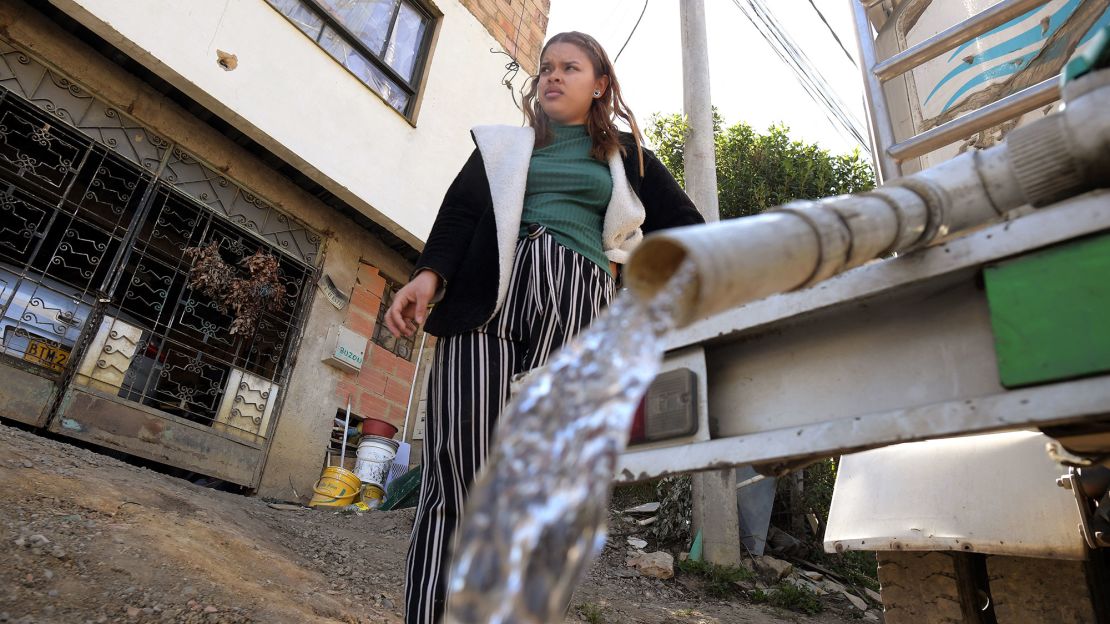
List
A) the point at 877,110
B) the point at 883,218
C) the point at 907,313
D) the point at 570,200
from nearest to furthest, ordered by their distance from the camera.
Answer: the point at 883,218, the point at 907,313, the point at 570,200, the point at 877,110

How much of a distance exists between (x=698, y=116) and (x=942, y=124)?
182 inches

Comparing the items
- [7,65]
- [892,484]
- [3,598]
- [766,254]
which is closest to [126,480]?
[3,598]

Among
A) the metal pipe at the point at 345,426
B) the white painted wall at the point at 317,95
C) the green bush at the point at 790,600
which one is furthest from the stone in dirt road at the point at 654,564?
the white painted wall at the point at 317,95

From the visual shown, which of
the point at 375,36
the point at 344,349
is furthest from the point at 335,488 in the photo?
the point at 375,36

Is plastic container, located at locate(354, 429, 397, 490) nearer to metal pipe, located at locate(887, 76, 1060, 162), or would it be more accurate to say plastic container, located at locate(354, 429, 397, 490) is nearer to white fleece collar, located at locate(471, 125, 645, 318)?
white fleece collar, located at locate(471, 125, 645, 318)

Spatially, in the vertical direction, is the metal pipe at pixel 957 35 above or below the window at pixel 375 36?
below

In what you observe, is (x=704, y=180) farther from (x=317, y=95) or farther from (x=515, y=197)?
(x=515, y=197)

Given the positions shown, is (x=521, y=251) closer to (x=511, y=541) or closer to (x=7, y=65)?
(x=511, y=541)

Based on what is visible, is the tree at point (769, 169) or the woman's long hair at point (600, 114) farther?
the tree at point (769, 169)

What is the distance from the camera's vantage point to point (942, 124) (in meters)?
2.31

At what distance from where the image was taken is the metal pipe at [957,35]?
2.03 metres

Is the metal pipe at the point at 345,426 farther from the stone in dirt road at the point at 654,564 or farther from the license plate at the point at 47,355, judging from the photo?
the stone in dirt road at the point at 654,564

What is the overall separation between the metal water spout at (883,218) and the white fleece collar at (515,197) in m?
0.84

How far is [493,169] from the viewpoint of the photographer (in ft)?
6.05
